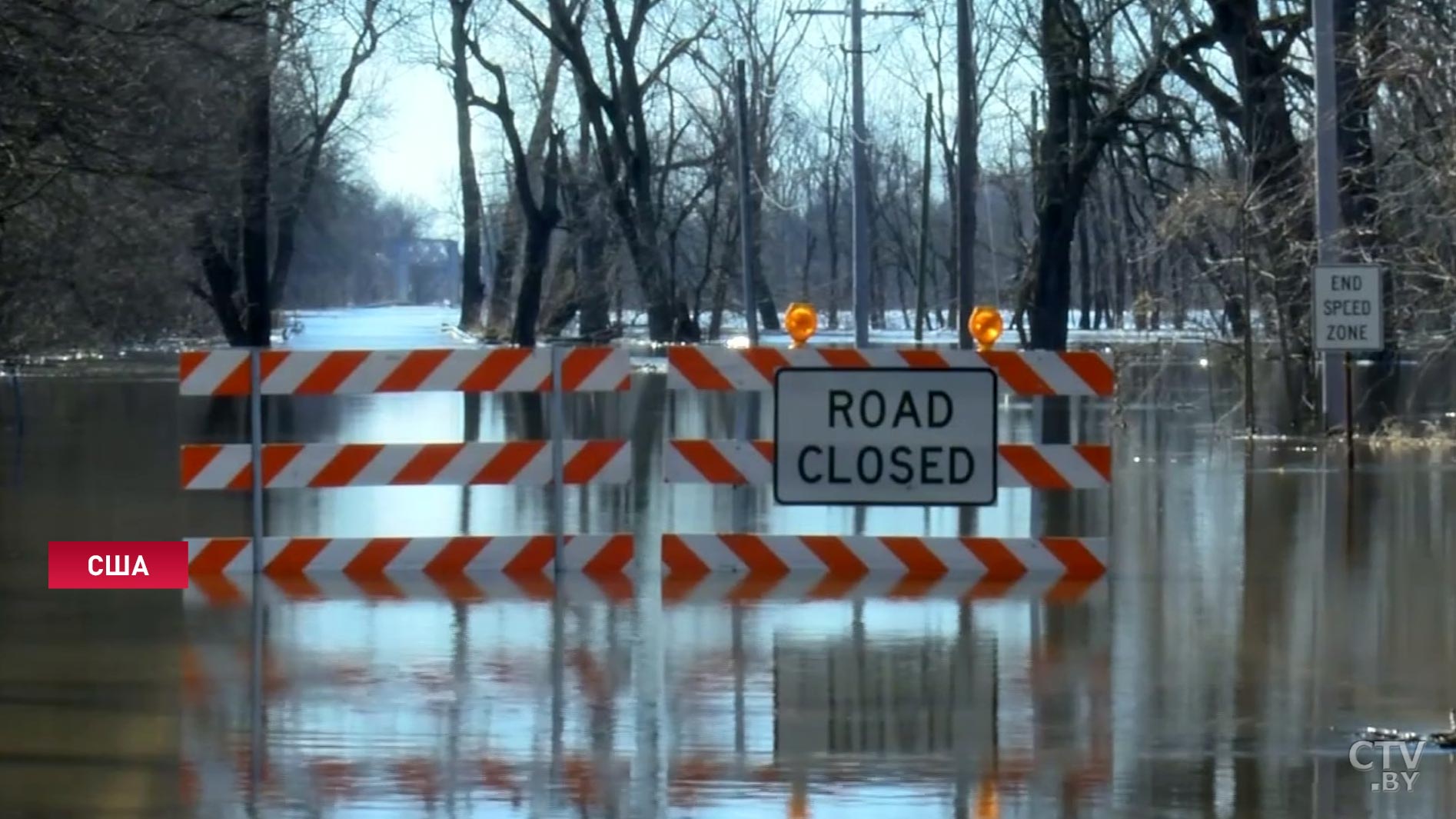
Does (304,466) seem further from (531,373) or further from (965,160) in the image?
(965,160)

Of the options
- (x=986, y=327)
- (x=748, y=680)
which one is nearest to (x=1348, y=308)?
(x=986, y=327)

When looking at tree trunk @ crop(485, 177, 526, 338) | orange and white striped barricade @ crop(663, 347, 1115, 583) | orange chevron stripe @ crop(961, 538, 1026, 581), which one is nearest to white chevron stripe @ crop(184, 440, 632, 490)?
orange and white striped barricade @ crop(663, 347, 1115, 583)

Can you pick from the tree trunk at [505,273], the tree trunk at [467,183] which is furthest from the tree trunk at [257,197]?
the tree trunk at [505,273]

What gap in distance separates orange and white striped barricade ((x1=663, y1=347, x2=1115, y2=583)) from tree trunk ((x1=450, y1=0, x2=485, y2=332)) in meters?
39.9

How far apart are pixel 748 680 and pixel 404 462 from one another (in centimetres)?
339

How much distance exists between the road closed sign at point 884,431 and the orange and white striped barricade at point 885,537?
0.65ft

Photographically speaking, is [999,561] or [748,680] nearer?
[748,680]

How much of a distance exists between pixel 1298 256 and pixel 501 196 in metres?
44.2

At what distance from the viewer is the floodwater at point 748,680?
7273mm

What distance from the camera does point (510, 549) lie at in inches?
471

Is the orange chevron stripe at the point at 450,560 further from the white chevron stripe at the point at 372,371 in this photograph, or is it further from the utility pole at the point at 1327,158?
the utility pole at the point at 1327,158

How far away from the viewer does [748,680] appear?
9.13 m

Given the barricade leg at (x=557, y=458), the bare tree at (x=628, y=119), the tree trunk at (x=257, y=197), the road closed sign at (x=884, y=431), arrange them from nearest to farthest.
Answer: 1. the road closed sign at (x=884, y=431)
2. the barricade leg at (x=557, y=458)
3. the tree trunk at (x=257, y=197)
4. the bare tree at (x=628, y=119)

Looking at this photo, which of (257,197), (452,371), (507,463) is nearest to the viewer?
(452,371)
